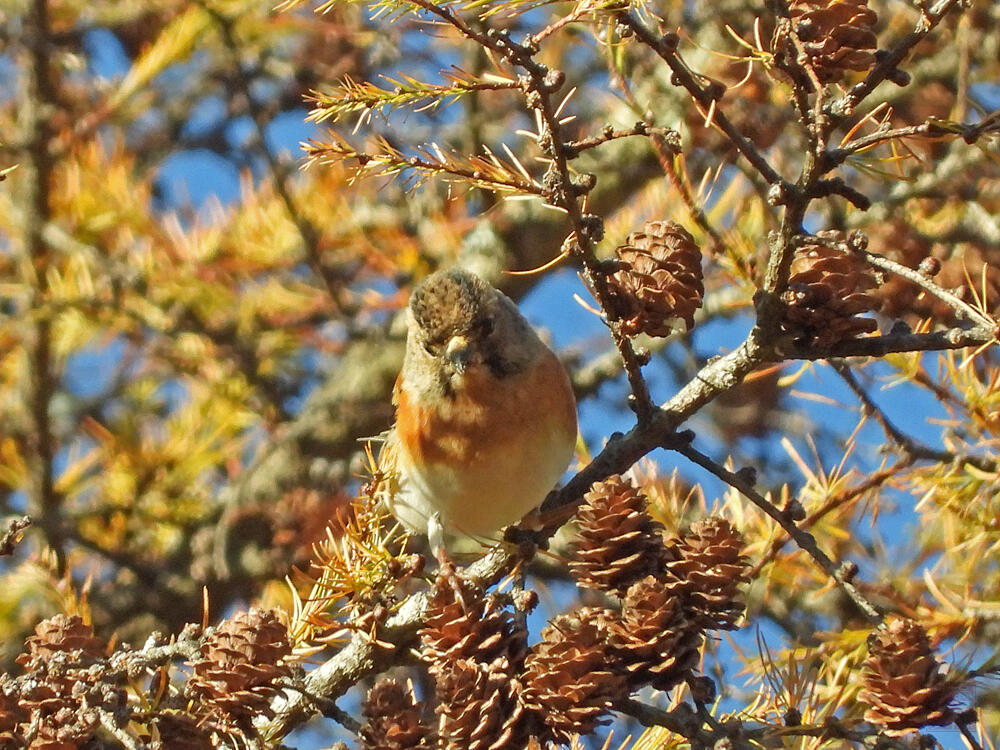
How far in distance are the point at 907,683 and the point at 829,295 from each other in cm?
52

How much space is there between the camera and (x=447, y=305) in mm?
2525

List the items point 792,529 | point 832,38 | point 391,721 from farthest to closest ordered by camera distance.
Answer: point 792,529
point 391,721
point 832,38

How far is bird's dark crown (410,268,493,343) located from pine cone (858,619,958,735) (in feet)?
4.26

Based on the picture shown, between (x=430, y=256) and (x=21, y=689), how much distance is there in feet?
8.26

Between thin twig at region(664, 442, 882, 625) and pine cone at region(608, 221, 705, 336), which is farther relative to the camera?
pine cone at region(608, 221, 705, 336)

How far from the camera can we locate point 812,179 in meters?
1.46

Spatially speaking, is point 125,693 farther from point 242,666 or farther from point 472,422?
point 472,422

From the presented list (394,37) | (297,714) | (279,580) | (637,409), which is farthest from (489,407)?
(394,37)

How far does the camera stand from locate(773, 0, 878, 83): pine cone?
1.38 m

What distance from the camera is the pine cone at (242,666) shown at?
1469 mm

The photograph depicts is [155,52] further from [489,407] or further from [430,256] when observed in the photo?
[489,407]

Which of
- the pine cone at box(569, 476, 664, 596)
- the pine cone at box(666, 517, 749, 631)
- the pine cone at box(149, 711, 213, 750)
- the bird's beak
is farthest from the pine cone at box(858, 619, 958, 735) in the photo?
the bird's beak

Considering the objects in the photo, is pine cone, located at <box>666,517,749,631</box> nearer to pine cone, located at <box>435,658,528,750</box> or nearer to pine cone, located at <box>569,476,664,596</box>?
pine cone, located at <box>569,476,664,596</box>

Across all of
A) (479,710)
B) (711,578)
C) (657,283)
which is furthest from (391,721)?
(657,283)
